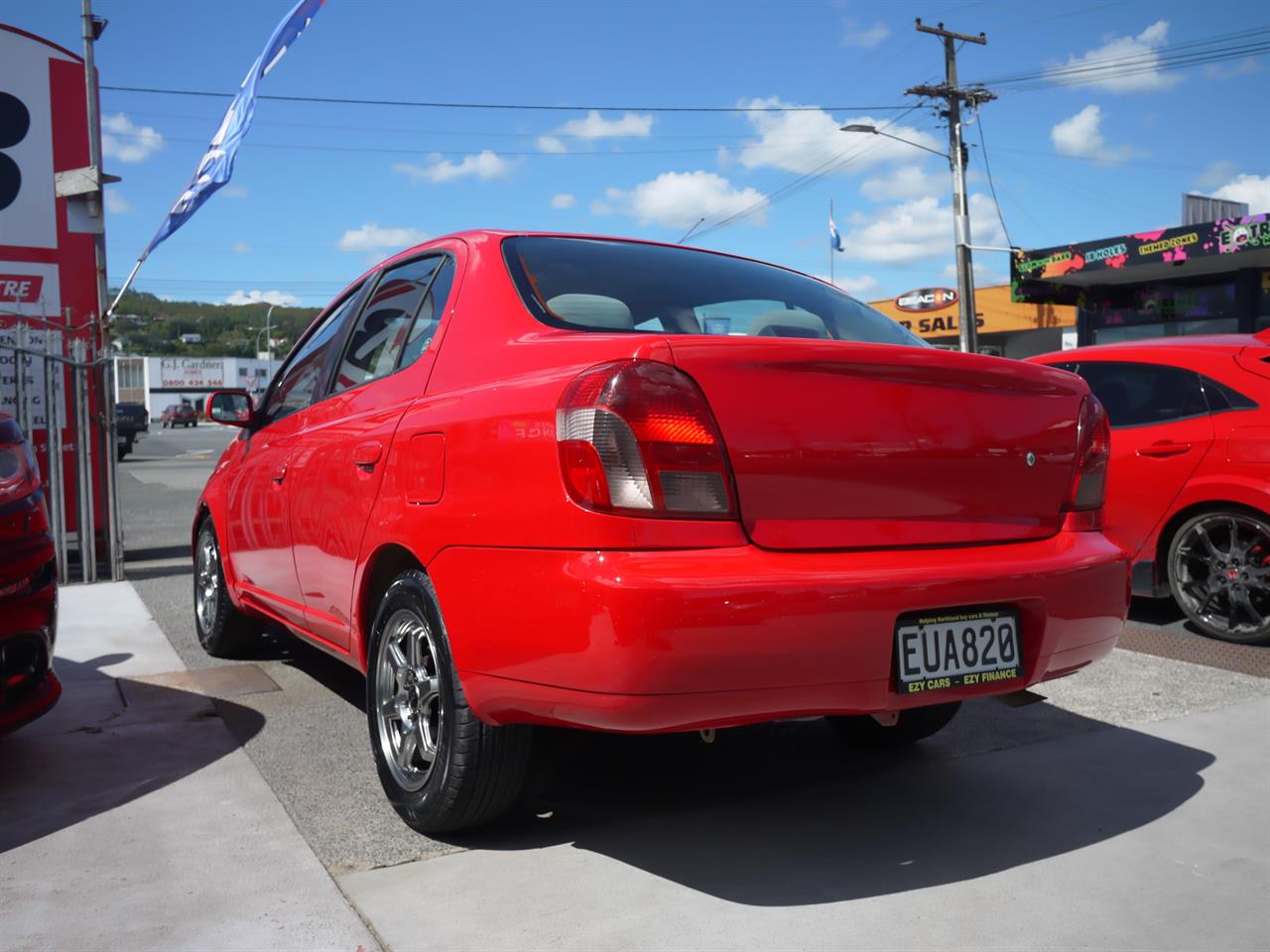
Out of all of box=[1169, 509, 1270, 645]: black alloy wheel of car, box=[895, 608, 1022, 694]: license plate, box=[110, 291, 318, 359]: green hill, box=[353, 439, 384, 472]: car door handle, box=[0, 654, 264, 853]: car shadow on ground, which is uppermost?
box=[110, 291, 318, 359]: green hill

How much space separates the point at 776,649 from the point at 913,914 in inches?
29.2

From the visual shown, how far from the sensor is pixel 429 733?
299 cm

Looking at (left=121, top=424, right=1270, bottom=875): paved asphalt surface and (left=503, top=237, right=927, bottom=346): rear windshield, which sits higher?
(left=503, top=237, right=927, bottom=346): rear windshield

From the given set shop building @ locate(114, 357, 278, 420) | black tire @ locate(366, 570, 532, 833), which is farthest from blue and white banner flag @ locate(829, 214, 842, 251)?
shop building @ locate(114, 357, 278, 420)

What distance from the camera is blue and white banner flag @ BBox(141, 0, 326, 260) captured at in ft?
26.7

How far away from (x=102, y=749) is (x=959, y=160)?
81.0ft

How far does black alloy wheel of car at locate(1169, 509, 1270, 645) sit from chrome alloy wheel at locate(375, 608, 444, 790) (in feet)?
13.7

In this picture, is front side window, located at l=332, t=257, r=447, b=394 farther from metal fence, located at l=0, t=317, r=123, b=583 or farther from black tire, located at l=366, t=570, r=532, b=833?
metal fence, located at l=0, t=317, r=123, b=583

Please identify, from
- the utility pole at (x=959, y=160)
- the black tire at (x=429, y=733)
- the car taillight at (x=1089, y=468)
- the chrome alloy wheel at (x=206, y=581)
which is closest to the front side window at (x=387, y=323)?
the black tire at (x=429, y=733)

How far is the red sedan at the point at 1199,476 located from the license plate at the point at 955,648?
111 inches

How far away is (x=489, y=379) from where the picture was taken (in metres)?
2.74

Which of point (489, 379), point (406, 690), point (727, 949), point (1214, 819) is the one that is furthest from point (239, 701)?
point (1214, 819)

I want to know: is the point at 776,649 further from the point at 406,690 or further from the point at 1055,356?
the point at 1055,356

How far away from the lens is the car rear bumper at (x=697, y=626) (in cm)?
226
